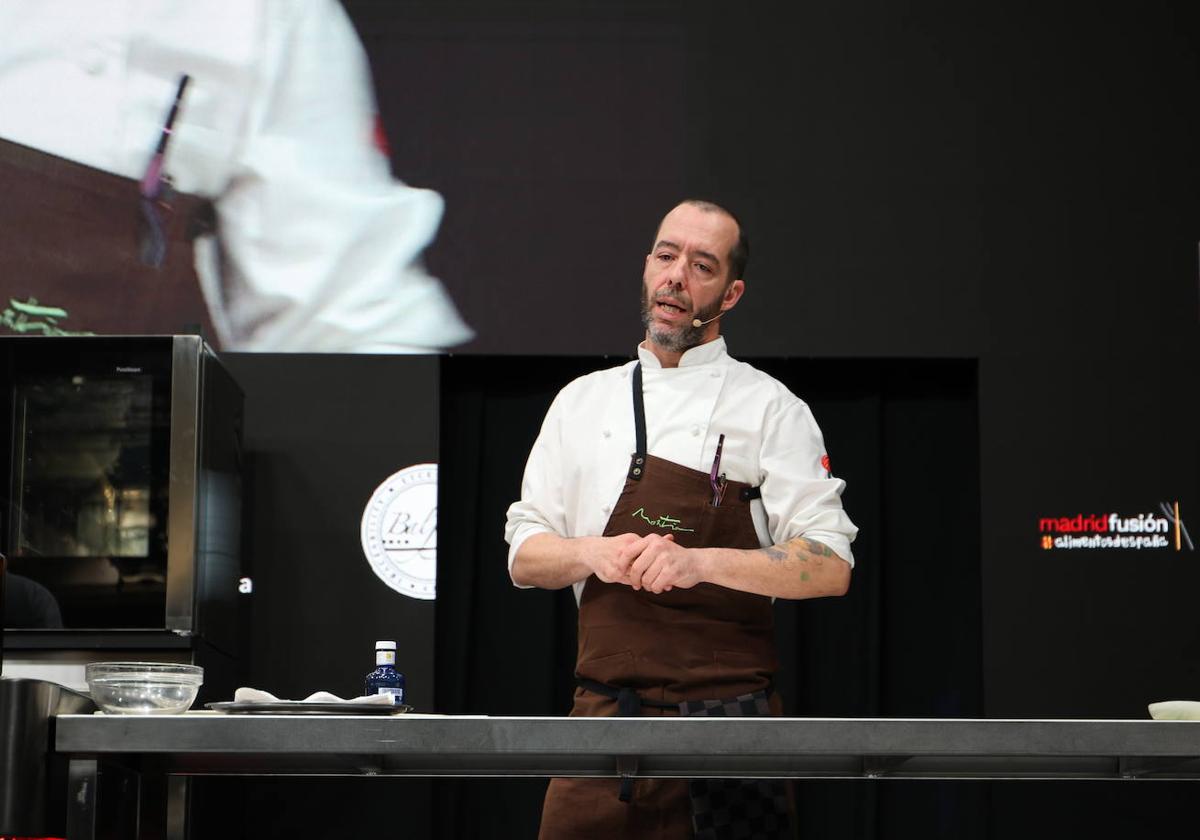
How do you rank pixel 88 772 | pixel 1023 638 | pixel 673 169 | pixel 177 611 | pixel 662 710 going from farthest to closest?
pixel 673 169 < pixel 1023 638 < pixel 177 611 < pixel 662 710 < pixel 88 772

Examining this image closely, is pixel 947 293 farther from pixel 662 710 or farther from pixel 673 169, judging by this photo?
pixel 662 710

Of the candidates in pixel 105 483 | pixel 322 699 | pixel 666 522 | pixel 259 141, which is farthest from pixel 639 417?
pixel 259 141

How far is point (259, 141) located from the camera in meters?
3.87

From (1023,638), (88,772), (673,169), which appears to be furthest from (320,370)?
(88,772)

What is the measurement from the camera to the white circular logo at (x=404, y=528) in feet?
12.1

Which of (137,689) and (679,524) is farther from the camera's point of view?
(679,524)

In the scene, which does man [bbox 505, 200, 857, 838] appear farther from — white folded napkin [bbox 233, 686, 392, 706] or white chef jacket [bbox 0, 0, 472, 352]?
white chef jacket [bbox 0, 0, 472, 352]

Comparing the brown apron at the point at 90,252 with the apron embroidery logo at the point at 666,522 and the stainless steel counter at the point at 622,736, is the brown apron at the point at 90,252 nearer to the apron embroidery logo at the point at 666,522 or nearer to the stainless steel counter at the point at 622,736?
the apron embroidery logo at the point at 666,522

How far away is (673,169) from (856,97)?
49 centimetres

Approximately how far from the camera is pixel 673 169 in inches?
153

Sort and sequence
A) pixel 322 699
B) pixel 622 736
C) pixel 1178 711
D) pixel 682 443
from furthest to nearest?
pixel 682 443 → pixel 1178 711 → pixel 322 699 → pixel 622 736

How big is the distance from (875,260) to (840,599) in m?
0.85

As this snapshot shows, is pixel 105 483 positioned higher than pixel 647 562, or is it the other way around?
pixel 105 483

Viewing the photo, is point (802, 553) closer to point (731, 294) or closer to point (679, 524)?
point (679, 524)
